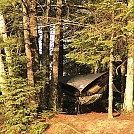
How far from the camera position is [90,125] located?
9250 millimetres

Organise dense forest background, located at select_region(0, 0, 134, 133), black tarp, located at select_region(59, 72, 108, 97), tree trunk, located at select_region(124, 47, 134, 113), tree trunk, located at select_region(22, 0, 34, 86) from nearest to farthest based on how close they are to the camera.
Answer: dense forest background, located at select_region(0, 0, 134, 133), tree trunk, located at select_region(22, 0, 34, 86), tree trunk, located at select_region(124, 47, 134, 113), black tarp, located at select_region(59, 72, 108, 97)

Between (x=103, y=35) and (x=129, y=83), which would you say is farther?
(x=129, y=83)

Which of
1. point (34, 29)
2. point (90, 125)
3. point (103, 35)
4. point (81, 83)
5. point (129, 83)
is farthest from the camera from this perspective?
point (81, 83)

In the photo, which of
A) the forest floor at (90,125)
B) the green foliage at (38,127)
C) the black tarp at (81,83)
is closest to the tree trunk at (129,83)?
the forest floor at (90,125)

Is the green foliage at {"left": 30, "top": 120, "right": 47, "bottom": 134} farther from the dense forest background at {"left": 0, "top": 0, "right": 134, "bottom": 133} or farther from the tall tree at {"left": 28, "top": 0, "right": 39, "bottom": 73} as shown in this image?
the tall tree at {"left": 28, "top": 0, "right": 39, "bottom": 73}

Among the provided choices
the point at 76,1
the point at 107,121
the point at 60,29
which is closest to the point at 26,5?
the point at 60,29

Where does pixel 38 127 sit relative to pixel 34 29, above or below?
below

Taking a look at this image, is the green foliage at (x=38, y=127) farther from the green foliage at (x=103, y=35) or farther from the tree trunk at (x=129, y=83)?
the tree trunk at (x=129, y=83)

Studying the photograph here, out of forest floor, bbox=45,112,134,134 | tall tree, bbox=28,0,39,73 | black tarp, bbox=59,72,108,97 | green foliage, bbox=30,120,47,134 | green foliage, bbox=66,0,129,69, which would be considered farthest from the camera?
black tarp, bbox=59,72,108,97

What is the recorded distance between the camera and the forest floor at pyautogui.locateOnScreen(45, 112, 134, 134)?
8805mm

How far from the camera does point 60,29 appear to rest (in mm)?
12977

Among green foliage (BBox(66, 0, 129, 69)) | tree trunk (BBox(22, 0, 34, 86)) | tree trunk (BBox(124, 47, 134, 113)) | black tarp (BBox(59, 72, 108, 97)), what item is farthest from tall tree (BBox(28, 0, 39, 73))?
tree trunk (BBox(124, 47, 134, 113))

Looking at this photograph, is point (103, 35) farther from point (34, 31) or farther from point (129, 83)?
point (34, 31)

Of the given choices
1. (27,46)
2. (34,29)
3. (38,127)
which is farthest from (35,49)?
(38,127)
